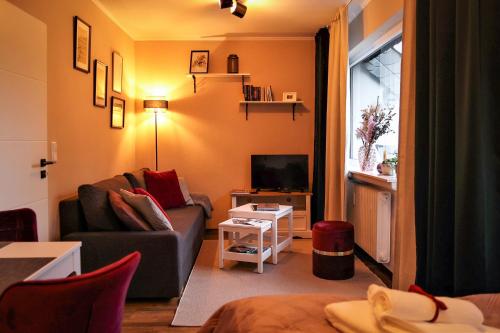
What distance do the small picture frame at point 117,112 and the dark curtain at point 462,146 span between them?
340cm

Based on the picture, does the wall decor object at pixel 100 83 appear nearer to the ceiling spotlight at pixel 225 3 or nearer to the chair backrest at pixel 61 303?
the ceiling spotlight at pixel 225 3

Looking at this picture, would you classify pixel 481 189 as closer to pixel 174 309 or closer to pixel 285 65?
pixel 174 309

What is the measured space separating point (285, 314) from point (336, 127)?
3.37 metres

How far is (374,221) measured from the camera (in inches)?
145

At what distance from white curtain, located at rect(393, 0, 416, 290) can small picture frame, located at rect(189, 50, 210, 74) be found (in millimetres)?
3233

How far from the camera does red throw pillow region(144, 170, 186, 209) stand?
4625 millimetres

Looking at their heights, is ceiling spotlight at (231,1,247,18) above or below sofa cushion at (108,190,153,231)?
above

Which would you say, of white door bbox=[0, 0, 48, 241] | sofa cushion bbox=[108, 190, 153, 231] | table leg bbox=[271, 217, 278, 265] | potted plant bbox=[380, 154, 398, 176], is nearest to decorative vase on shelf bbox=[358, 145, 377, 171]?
potted plant bbox=[380, 154, 398, 176]

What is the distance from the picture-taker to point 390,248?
3.59 metres

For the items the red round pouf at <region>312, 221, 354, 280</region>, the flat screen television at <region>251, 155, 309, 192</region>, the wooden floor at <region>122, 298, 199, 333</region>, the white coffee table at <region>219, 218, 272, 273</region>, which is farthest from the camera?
the flat screen television at <region>251, 155, 309, 192</region>

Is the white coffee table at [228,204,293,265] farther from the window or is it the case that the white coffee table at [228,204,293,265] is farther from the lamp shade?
the lamp shade

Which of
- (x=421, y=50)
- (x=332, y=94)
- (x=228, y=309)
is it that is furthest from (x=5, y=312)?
(x=332, y=94)

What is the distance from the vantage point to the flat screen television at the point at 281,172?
5.27 metres

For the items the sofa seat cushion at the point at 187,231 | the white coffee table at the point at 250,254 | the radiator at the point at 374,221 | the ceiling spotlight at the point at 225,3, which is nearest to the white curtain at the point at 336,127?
the radiator at the point at 374,221
